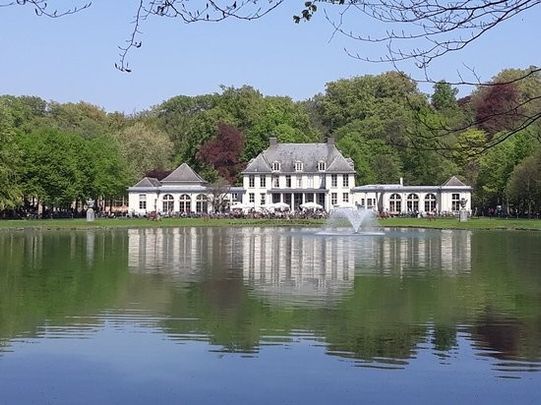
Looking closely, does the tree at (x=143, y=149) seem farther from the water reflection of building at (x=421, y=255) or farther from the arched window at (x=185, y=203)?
the water reflection of building at (x=421, y=255)

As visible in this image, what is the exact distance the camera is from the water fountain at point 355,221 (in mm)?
59906

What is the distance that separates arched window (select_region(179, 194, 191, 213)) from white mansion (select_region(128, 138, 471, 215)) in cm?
12

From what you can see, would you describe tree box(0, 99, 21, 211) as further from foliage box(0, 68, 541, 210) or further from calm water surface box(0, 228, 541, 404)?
calm water surface box(0, 228, 541, 404)

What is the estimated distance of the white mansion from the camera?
89812mm

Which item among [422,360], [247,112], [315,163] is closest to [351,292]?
[422,360]

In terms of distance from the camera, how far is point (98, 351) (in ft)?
46.3

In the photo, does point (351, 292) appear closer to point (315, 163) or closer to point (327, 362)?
point (327, 362)

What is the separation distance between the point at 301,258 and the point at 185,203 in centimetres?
6025

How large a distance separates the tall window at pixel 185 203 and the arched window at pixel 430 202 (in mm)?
22965

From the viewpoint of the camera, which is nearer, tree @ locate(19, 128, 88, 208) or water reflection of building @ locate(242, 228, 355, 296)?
water reflection of building @ locate(242, 228, 355, 296)

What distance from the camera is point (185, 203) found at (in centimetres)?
9275

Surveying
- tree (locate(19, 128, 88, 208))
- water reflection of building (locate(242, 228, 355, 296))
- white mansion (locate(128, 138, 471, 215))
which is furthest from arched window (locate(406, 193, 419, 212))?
water reflection of building (locate(242, 228, 355, 296))

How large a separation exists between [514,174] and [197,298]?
57.2 m

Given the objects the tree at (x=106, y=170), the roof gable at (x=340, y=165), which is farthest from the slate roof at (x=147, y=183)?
the roof gable at (x=340, y=165)
